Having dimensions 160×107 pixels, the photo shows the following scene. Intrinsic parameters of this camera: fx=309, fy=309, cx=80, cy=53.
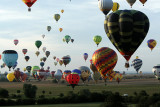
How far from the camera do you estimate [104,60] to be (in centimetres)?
6738

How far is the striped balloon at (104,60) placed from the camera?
220 ft

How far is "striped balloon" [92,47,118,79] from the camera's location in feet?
220

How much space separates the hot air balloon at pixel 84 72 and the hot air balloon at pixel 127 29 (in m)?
60.3

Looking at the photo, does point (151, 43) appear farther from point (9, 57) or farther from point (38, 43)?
point (9, 57)

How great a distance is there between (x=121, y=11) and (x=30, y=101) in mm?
22080

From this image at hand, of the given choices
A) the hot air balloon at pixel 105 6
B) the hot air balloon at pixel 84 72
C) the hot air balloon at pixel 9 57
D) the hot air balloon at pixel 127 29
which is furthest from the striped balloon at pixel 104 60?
the hot air balloon at pixel 84 72

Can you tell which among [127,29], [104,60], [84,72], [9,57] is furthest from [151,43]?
[127,29]

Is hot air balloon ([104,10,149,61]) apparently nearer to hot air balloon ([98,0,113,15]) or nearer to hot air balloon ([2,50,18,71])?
hot air balloon ([98,0,113,15])

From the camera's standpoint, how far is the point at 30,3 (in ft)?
210

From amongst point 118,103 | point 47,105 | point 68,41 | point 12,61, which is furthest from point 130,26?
point 68,41

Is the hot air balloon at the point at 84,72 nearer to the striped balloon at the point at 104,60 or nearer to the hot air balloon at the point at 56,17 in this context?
the hot air balloon at the point at 56,17

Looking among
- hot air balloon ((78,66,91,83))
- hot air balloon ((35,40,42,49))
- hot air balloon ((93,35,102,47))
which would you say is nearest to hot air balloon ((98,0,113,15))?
hot air balloon ((93,35,102,47))

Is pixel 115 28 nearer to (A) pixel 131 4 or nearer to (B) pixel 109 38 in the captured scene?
(B) pixel 109 38

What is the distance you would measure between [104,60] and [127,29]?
1983cm
